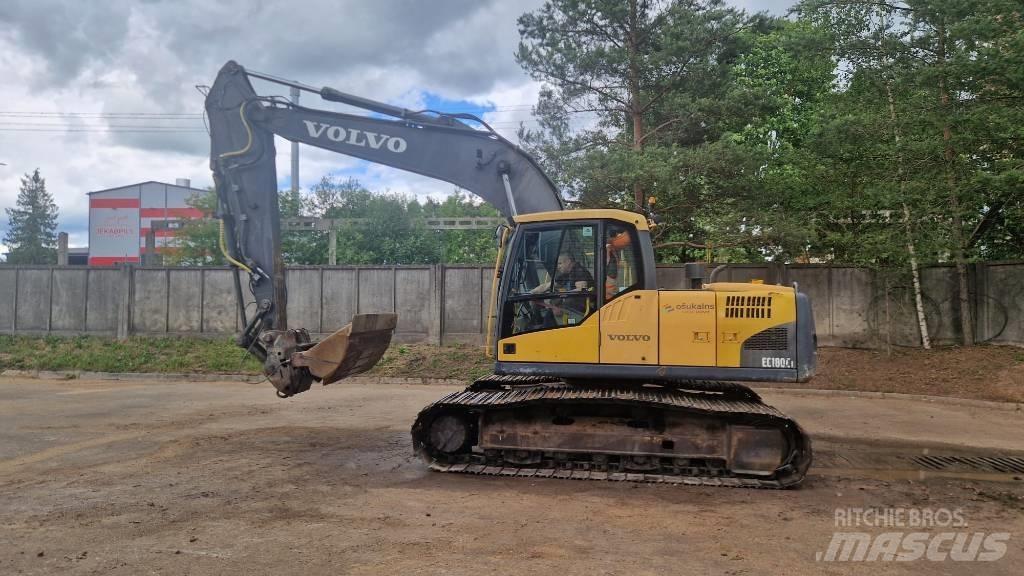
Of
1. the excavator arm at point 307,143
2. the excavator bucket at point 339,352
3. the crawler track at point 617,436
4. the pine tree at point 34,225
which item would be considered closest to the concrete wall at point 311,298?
the excavator arm at point 307,143

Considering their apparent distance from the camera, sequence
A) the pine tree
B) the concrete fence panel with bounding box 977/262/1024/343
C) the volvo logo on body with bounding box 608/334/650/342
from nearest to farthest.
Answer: the volvo logo on body with bounding box 608/334/650/342 → the concrete fence panel with bounding box 977/262/1024/343 → the pine tree

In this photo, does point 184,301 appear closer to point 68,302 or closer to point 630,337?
point 68,302

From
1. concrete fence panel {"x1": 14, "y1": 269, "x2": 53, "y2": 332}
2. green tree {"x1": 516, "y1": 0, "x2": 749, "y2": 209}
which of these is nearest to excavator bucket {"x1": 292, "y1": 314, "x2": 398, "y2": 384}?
green tree {"x1": 516, "y1": 0, "x2": 749, "y2": 209}

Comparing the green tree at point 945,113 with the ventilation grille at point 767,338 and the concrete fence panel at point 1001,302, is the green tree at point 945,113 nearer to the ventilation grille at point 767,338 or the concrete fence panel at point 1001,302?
the concrete fence panel at point 1001,302

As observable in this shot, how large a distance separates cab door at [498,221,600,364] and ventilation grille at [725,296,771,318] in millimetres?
1220

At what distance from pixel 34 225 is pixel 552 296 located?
58.9 m

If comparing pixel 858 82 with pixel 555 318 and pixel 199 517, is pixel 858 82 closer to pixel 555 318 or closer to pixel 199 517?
pixel 555 318

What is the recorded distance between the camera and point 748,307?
580cm

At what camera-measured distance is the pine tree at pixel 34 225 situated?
46.3 meters

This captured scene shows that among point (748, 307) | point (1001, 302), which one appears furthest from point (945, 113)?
point (748, 307)

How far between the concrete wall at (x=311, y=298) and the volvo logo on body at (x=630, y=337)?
857 cm

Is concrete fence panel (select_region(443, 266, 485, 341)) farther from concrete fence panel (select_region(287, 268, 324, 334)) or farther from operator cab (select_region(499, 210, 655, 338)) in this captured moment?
operator cab (select_region(499, 210, 655, 338))

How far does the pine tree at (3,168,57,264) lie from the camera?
152 feet

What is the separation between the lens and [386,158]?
756 cm
